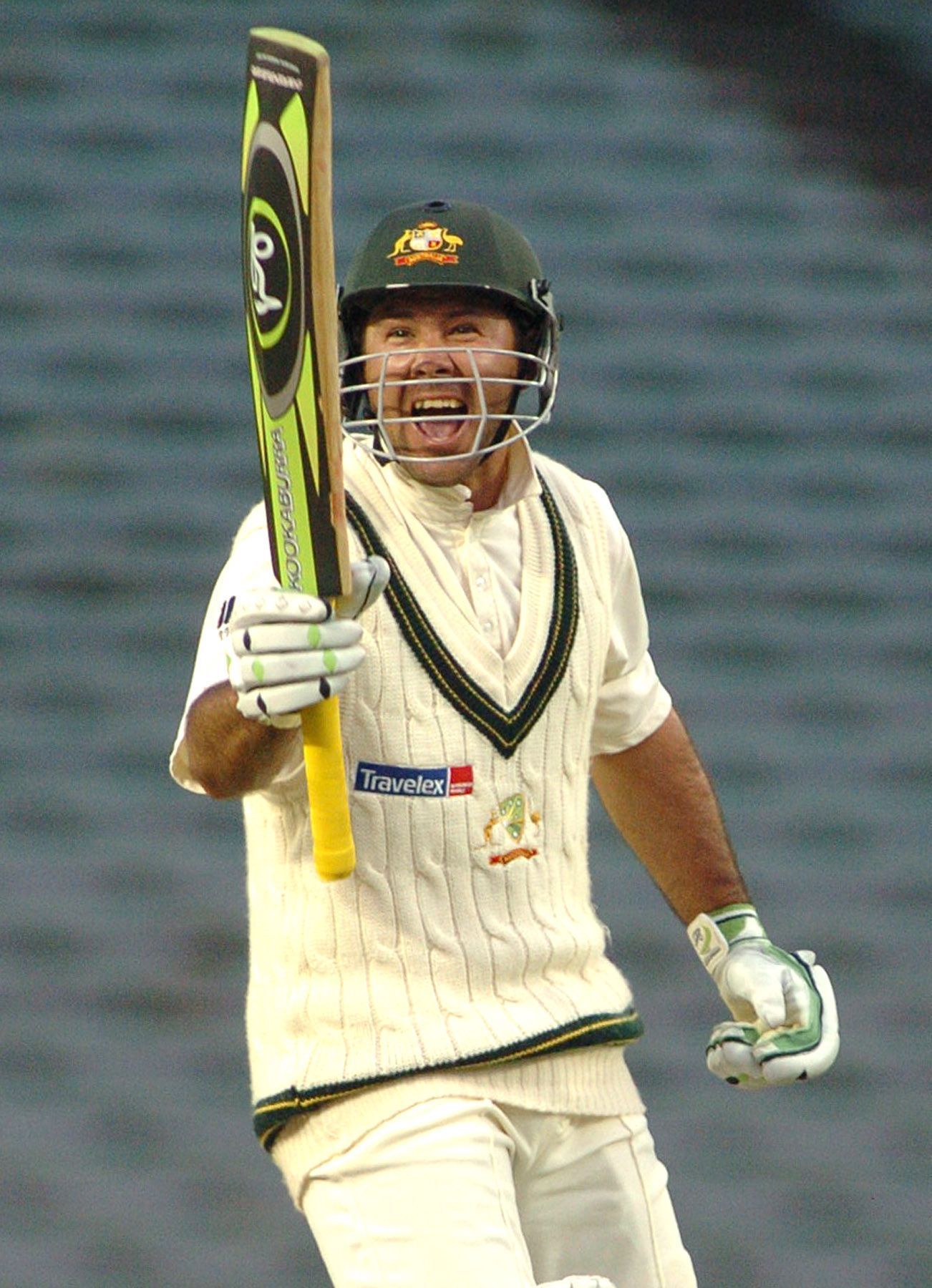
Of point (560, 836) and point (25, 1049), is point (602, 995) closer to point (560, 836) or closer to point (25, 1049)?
point (560, 836)

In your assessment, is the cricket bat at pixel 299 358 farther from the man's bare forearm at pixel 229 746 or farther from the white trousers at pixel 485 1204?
the white trousers at pixel 485 1204

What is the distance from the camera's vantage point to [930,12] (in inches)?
162

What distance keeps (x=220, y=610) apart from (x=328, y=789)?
0.21 meters

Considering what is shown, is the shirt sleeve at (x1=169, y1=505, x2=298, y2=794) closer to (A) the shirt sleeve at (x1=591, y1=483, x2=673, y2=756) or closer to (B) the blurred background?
(A) the shirt sleeve at (x1=591, y1=483, x2=673, y2=756)

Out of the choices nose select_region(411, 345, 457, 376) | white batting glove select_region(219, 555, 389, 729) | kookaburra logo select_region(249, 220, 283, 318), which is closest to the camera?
white batting glove select_region(219, 555, 389, 729)

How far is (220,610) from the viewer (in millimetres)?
2223

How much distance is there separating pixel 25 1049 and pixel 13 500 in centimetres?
79

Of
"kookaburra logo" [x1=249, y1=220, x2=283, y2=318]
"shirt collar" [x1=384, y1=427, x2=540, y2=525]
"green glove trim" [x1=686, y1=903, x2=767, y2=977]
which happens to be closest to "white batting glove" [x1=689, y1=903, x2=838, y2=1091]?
"green glove trim" [x1=686, y1=903, x2=767, y2=977]

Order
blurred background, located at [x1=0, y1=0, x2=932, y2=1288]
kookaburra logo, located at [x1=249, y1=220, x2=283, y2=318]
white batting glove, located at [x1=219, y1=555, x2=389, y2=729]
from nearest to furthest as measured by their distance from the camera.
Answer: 1. white batting glove, located at [x1=219, y1=555, x2=389, y2=729]
2. kookaburra logo, located at [x1=249, y1=220, x2=283, y2=318]
3. blurred background, located at [x1=0, y1=0, x2=932, y2=1288]

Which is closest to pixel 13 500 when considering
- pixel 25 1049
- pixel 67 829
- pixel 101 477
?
pixel 101 477

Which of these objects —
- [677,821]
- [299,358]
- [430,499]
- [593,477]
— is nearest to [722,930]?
[677,821]

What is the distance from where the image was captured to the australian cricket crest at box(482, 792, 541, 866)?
231 cm

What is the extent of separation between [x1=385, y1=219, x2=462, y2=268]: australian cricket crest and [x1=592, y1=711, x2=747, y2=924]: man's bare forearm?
0.54 meters

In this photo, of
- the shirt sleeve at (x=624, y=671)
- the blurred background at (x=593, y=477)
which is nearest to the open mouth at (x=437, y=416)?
the shirt sleeve at (x=624, y=671)
